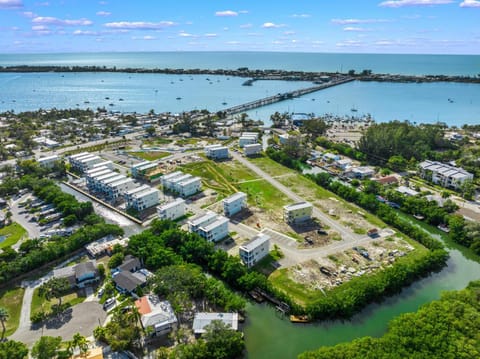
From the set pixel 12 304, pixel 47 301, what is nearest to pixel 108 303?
pixel 47 301

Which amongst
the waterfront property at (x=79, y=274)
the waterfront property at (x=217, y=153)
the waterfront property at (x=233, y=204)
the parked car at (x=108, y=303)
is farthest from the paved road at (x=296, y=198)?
the waterfront property at (x=79, y=274)

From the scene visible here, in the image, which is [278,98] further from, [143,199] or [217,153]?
[143,199]

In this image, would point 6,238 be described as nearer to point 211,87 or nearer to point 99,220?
point 99,220

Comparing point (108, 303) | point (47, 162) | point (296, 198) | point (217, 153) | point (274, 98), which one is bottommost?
point (108, 303)

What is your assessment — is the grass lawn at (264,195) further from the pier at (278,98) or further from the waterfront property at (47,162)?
the pier at (278,98)

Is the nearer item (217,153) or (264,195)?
(264,195)

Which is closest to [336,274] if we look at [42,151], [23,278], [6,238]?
[23,278]
